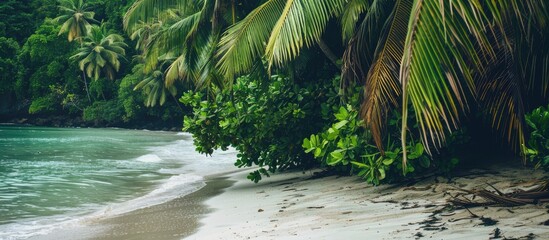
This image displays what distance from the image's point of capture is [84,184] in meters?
12.9

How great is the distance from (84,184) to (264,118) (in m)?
5.08

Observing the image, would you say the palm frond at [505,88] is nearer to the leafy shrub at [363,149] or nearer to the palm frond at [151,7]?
the leafy shrub at [363,149]

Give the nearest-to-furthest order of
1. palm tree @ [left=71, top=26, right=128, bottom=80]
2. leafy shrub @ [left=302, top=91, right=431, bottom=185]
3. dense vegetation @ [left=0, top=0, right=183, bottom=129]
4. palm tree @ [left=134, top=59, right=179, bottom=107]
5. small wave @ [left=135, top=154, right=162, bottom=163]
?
leafy shrub @ [left=302, top=91, right=431, bottom=185]
small wave @ [left=135, top=154, right=162, bottom=163]
palm tree @ [left=134, top=59, right=179, bottom=107]
palm tree @ [left=71, top=26, right=128, bottom=80]
dense vegetation @ [left=0, top=0, right=183, bottom=129]

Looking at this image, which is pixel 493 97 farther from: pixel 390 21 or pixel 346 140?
pixel 346 140

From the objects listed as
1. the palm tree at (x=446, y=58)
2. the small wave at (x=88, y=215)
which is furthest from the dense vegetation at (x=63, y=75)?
the palm tree at (x=446, y=58)

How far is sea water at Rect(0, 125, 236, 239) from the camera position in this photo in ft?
29.4

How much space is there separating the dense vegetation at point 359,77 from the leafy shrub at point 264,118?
0.07ft

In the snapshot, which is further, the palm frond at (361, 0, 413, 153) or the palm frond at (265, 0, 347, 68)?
the palm frond at (265, 0, 347, 68)

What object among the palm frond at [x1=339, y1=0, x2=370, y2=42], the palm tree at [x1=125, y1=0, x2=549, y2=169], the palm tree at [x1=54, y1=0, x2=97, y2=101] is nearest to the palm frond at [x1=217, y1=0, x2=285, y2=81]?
the palm tree at [x1=125, y1=0, x2=549, y2=169]

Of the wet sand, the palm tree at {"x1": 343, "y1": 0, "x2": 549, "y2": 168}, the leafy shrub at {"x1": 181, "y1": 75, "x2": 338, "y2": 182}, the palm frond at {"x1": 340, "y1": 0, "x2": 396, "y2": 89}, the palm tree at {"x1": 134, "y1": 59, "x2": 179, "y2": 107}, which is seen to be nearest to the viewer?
the palm tree at {"x1": 343, "y1": 0, "x2": 549, "y2": 168}

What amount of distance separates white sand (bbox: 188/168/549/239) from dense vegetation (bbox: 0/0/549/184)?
34cm

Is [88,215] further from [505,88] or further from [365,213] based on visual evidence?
[505,88]

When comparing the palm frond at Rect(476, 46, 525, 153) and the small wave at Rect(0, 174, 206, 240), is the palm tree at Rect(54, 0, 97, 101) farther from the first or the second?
the palm frond at Rect(476, 46, 525, 153)

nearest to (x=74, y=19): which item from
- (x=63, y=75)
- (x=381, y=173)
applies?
(x=63, y=75)
